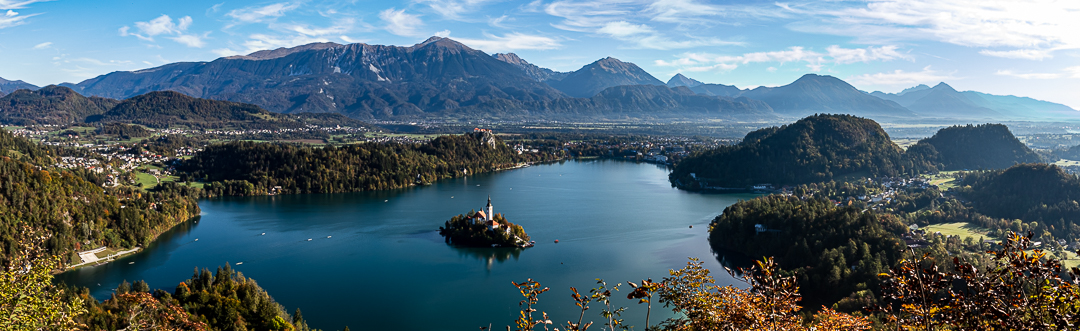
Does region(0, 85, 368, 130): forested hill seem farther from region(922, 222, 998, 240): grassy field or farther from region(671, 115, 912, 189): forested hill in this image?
region(922, 222, 998, 240): grassy field

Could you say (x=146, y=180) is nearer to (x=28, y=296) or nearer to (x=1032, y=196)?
(x=28, y=296)

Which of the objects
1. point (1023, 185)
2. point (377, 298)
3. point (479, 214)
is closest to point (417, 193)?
point (479, 214)

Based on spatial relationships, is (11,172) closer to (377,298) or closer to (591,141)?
(377,298)

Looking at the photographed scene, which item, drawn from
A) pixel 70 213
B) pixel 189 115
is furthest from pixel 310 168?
pixel 189 115

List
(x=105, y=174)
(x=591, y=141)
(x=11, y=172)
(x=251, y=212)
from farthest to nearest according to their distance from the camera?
1. (x=591, y=141)
2. (x=105, y=174)
3. (x=251, y=212)
4. (x=11, y=172)

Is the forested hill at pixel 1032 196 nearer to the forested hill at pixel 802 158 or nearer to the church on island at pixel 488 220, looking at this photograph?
the forested hill at pixel 802 158
